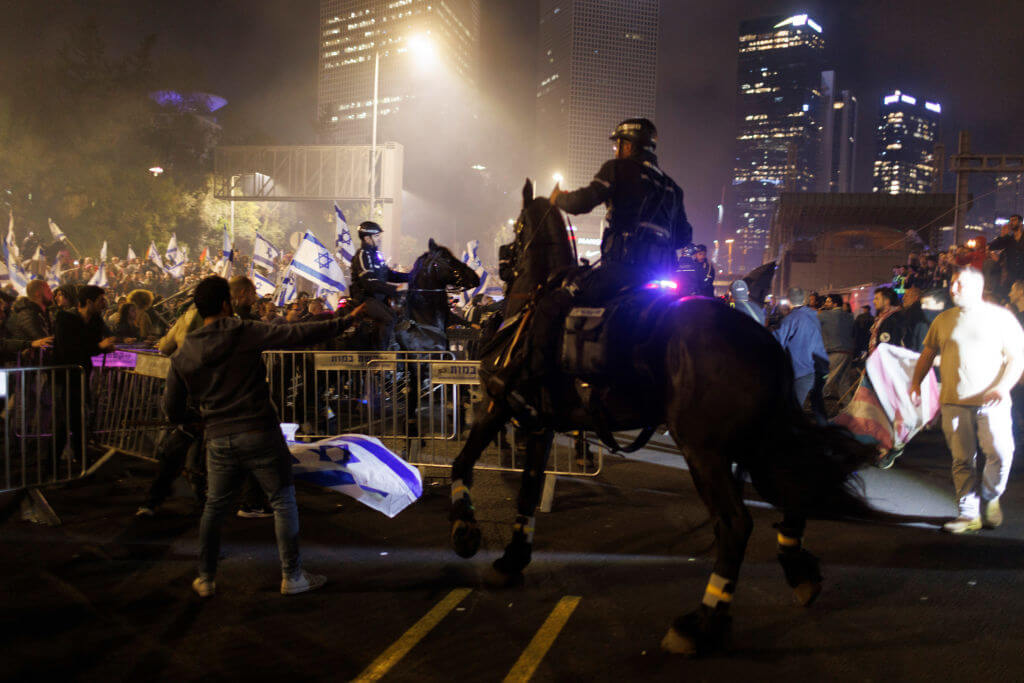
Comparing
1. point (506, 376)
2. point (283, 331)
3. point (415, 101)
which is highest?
point (415, 101)

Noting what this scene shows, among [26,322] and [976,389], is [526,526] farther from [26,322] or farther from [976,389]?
[26,322]

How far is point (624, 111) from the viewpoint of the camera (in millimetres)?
152750

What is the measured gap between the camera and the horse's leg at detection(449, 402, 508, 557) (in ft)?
14.6

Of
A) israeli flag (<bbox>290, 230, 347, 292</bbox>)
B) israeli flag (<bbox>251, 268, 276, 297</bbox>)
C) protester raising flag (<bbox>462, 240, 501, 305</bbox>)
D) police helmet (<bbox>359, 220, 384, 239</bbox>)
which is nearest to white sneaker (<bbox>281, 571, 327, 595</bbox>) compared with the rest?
police helmet (<bbox>359, 220, 384, 239</bbox>)

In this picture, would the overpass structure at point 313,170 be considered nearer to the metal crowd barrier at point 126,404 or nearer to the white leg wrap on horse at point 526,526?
the metal crowd barrier at point 126,404

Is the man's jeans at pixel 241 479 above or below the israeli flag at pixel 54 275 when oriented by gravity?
below

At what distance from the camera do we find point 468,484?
4.74 meters

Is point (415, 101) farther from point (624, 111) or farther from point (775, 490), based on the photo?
point (775, 490)

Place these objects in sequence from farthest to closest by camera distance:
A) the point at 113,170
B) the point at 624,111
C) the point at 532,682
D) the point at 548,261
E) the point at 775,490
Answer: the point at 624,111 → the point at 113,170 → the point at 548,261 → the point at 775,490 → the point at 532,682

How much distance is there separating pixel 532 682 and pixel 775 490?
1.65 m

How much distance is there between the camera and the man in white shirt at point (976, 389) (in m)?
5.56

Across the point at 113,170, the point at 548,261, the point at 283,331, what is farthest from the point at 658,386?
the point at 113,170

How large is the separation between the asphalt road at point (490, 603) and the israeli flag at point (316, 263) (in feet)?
20.4

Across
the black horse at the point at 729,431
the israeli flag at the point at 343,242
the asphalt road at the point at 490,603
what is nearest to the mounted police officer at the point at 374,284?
the asphalt road at the point at 490,603
